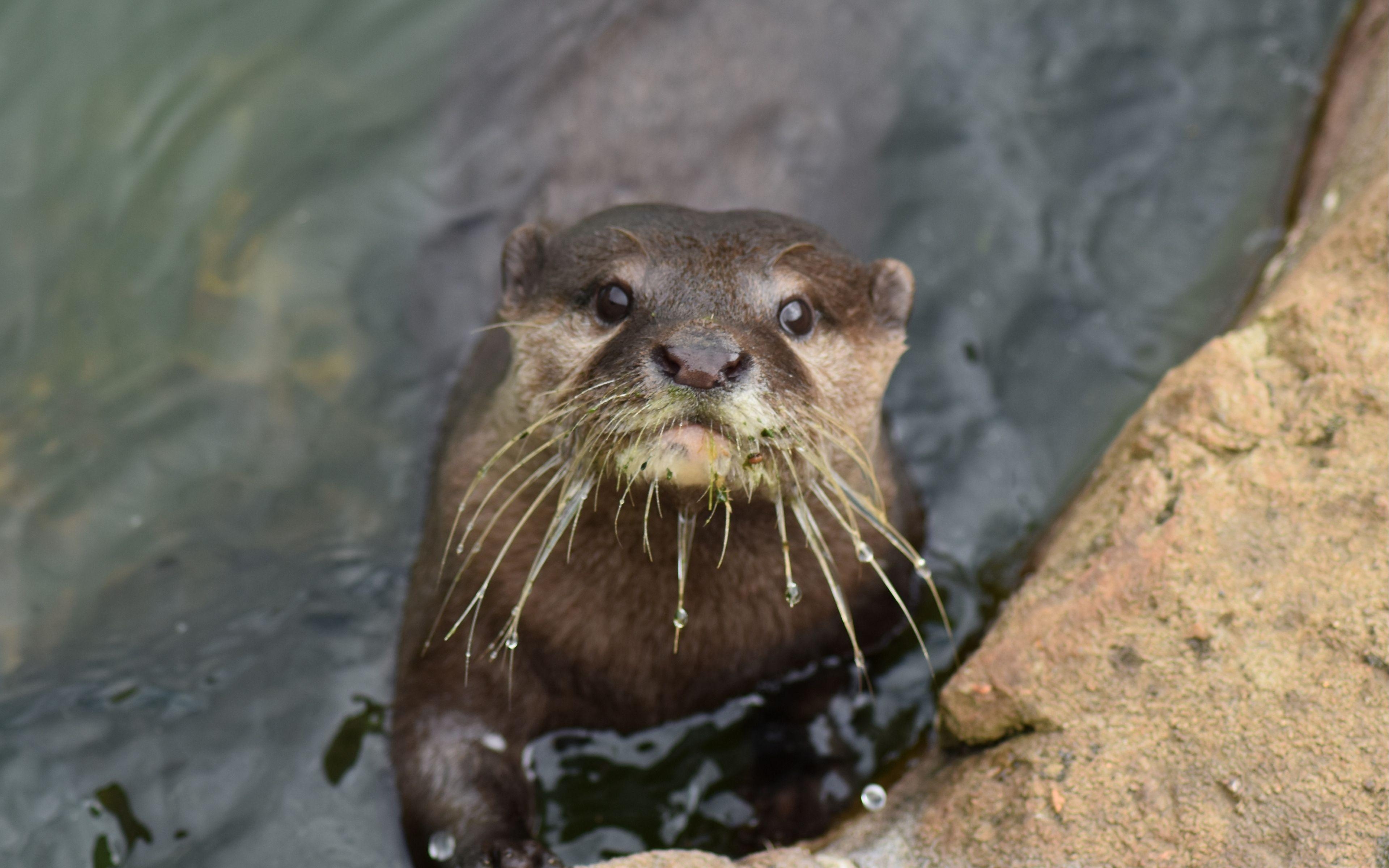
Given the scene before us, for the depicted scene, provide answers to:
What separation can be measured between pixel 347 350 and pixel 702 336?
222 cm

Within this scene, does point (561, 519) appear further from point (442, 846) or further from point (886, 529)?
point (442, 846)

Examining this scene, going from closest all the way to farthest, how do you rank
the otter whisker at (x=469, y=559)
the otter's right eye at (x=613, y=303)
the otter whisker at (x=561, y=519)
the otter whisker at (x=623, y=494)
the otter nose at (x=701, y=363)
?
the otter nose at (x=701, y=363) < the otter whisker at (x=623, y=494) < the otter whisker at (x=561, y=519) < the otter's right eye at (x=613, y=303) < the otter whisker at (x=469, y=559)

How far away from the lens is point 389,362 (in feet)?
13.6

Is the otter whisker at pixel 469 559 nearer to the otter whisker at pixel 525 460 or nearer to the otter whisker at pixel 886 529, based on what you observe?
the otter whisker at pixel 525 460

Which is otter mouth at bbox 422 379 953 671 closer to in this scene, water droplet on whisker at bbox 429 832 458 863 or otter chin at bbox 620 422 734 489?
otter chin at bbox 620 422 734 489

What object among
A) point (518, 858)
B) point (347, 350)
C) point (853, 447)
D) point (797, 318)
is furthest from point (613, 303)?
point (347, 350)

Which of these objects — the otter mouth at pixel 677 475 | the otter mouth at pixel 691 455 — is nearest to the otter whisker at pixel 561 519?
the otter mouth at pixel 677 475

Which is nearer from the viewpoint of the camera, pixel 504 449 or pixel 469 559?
pixel 504 449

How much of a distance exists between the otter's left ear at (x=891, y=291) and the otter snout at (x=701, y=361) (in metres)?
0.85

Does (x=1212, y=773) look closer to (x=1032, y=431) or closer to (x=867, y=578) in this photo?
(x=867, y=578)

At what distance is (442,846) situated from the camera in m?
2.92

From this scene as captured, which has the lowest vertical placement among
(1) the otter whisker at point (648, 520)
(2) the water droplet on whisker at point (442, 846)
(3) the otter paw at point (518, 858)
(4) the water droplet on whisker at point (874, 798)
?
(4) the water droplet on whisker at point (874, 798)

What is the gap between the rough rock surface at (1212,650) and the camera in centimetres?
232

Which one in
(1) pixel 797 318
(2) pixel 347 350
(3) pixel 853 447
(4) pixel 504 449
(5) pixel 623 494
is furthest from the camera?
(2) pixel 347 350
